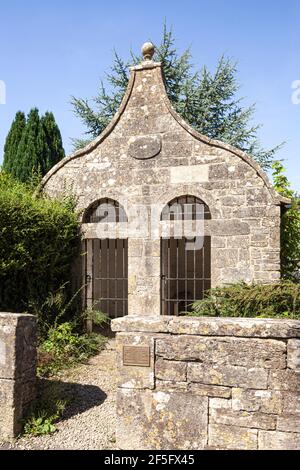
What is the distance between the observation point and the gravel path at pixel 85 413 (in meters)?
3.70

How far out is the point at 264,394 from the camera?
2.96 meters

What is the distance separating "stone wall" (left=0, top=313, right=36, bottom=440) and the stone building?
326cm

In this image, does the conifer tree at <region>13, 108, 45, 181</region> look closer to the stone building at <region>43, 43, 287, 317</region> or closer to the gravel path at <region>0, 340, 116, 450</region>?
the stone building at <region>43, 43, 287, 317</region>

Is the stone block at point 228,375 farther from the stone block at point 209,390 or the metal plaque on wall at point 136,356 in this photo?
the metal plaque on wall at point 136,356

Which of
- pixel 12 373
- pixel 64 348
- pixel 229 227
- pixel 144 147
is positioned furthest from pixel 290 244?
pixel 12 373

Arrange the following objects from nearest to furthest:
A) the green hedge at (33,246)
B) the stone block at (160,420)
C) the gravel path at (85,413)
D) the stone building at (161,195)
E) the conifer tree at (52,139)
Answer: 1. the stone block at (160,420)
2. the gravel path at (85,413)
3. the green hedge at (33,246)
4. the stone building at (161,195)
5. the conifer tree at (52,139)

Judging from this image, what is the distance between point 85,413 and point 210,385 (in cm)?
185

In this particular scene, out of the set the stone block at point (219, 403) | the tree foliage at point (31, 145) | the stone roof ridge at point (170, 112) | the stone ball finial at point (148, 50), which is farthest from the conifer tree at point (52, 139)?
the stone block at point (219, 403)

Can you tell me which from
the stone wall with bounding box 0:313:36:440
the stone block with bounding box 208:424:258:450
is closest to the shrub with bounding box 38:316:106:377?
the stone wall with bounding box 0:313:36:440

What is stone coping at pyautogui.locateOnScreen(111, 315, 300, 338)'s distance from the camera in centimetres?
294

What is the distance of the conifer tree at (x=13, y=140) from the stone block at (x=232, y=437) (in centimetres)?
1166

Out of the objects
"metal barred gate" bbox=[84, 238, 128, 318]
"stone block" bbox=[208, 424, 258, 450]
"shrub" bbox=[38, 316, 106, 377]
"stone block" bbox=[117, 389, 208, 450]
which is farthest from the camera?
"metal barred gate" bbox=[84, 238, 128, 318]

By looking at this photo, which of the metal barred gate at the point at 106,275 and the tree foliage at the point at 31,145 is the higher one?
the tree foliage at the point at 31,145

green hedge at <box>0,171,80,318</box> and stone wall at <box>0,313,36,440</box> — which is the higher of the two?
green hedge at <box>0,171,80,318</box>
